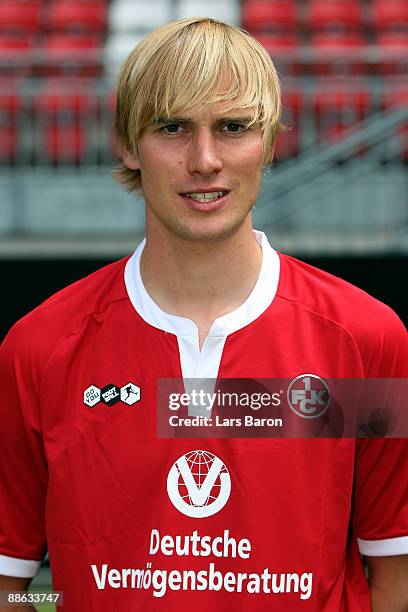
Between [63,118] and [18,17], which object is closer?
[63,118]

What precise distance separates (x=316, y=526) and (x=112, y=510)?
1.24 ft

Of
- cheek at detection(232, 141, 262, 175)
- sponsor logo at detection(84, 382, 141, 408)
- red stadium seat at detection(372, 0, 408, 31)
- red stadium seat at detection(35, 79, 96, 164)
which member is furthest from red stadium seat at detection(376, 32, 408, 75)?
sponsor logo at detection(84, 382, 141, 408)

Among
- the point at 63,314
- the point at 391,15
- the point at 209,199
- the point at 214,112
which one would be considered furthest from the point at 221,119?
the point at 391,15

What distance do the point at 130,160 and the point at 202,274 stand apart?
0.86 feet

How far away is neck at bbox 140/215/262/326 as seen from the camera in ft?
7.02

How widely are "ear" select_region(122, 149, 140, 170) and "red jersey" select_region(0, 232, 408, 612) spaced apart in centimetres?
22

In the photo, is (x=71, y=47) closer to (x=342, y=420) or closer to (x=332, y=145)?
(x=332, y=145)

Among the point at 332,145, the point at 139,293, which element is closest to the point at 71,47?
the point at 332,145

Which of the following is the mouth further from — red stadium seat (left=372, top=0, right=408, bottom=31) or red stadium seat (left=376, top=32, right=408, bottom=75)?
red stadium seat (left=372, top=0, right=408, bottom=31)

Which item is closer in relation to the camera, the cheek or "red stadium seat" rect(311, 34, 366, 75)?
the cheek

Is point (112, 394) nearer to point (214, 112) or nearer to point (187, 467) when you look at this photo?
point (187, 467)

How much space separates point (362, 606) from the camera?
6.92 feet

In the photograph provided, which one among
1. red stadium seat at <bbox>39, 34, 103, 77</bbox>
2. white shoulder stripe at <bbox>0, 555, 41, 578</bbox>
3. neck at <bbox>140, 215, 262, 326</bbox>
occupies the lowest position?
red stadium seat at <bbox>39, 34, 103, 77</bbox>

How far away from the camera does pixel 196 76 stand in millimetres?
1997
